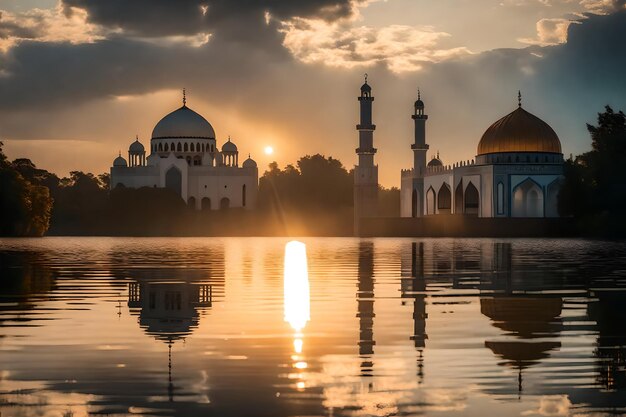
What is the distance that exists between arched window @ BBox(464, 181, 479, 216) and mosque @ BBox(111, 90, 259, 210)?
26.8 metres

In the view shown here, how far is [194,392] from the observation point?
7.96 meters

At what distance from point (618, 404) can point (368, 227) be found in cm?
7613

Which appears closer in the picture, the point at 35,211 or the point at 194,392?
the point at 194,392

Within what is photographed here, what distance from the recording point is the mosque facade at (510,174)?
3334 inches

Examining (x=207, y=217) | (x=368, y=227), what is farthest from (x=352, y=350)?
(x=207, y=217)

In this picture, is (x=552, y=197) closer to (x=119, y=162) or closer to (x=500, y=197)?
(x=500, y=197)

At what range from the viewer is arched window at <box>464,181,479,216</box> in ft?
289

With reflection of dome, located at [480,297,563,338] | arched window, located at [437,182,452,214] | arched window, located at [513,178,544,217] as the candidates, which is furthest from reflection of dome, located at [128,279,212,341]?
arched window, located at [437,182,452,214]

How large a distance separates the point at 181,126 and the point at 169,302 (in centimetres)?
9447

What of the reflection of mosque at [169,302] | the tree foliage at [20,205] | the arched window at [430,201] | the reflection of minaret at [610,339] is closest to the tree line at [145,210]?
the tree foliage at [20,205]

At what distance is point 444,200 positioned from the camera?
91875mm

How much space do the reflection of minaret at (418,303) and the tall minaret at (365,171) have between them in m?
64.7

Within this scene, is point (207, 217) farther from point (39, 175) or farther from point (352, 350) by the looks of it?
point (352, 350)

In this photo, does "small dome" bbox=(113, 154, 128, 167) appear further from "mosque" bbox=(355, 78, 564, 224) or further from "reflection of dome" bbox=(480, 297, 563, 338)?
"reflection of dome" bbox=(480, 297, 563, 338)
